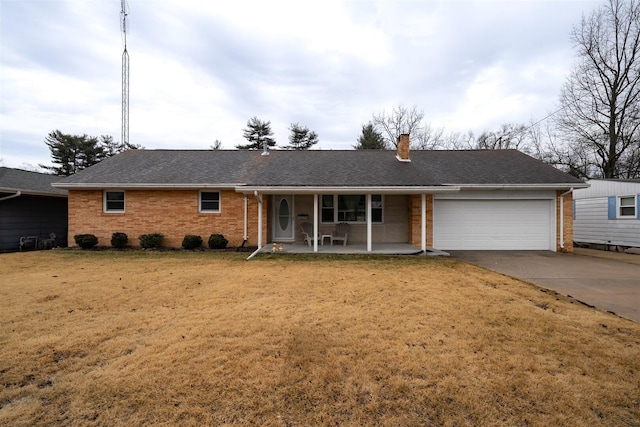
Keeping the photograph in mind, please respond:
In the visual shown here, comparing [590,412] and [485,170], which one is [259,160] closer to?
[485,170]

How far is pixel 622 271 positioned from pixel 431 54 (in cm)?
1138

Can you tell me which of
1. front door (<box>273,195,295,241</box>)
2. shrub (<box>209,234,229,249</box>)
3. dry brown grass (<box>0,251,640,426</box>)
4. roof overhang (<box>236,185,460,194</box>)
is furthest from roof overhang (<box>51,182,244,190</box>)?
dry brown grass (<box>0,251,640,426</box>)

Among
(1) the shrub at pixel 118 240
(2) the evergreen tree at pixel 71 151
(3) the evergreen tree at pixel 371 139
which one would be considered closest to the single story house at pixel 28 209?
(1) the shrub at pixel 118 240

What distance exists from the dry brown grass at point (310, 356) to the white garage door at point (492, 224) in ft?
20.0

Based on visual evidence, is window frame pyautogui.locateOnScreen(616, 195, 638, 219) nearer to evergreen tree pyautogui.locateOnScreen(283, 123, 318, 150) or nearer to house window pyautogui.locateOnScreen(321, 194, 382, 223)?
house window pyautogui.locateOnScreen(321, 194, 382, 223)

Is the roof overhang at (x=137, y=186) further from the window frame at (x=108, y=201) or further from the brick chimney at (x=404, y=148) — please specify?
the brick chimney at (x=404, y=148)

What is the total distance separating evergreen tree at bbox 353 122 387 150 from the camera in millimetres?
29919

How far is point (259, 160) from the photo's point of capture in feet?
45.4

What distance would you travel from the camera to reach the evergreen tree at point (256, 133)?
3088 cm

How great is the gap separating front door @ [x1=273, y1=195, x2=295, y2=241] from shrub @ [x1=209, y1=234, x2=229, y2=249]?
7.11 feet

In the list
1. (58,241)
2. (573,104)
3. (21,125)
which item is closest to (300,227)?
(58,241)

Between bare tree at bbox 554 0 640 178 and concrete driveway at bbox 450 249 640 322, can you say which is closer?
concrete driveway at bbox 450 249 640 322

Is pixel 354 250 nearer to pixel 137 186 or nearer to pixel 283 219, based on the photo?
pixel 283 219

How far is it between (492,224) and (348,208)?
574cm
